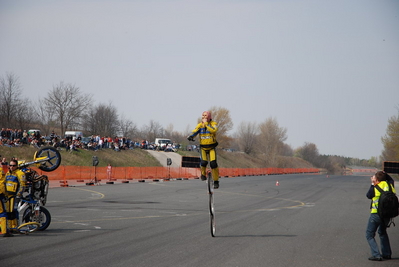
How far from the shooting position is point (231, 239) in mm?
11656

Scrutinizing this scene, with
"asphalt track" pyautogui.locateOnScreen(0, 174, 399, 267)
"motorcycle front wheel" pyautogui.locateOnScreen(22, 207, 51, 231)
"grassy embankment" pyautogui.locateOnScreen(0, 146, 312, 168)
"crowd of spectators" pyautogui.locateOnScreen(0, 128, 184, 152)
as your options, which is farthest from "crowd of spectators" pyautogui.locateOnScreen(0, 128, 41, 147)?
"motorcycle front wheel" pyautogui.locateOnScreen(22, 207, 51, 231)

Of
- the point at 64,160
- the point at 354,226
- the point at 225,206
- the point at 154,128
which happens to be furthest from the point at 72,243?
the point at 154,128

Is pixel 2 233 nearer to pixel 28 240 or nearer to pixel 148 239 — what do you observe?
A: pixel 28 240

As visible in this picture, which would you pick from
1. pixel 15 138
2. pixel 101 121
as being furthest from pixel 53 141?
pixel 101 121

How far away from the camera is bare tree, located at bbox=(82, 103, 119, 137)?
262ft

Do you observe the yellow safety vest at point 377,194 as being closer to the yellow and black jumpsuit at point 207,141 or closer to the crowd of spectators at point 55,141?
the yellow and black jumpsuit at point 207,141

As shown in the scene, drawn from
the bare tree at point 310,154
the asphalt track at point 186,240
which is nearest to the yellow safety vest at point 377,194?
the asphalt track at point 186,240

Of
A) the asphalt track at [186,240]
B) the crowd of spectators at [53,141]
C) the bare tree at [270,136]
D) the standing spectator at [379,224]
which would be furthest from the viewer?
the bare tree at [270,136]

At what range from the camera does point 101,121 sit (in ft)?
264

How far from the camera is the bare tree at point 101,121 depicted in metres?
79.8

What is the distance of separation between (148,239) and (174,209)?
7.93m

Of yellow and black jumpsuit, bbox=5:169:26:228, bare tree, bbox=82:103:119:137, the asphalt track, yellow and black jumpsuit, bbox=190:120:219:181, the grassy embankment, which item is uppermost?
bare tree, bbox=82:103:119:137

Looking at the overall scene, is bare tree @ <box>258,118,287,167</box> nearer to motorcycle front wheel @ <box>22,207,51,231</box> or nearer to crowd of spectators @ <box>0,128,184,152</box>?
crowd of spectators @ <box>0,128,184,152</box>

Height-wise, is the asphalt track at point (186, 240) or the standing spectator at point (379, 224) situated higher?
the standing spectator at point (379, 224)
